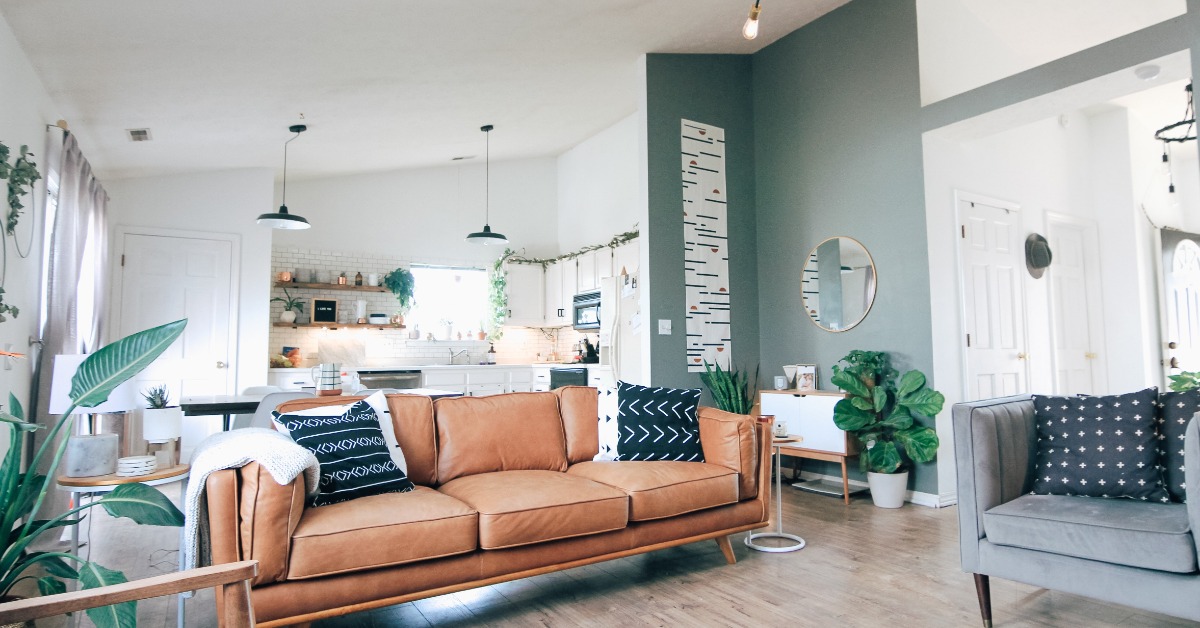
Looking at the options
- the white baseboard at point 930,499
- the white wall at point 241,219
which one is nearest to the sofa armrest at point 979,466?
the white baseboard at point 930,499

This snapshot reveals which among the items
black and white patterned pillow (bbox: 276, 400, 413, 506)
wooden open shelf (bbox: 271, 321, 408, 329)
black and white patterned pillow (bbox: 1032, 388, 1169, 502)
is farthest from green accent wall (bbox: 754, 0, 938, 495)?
wooden open shelf (bbox: 271, 321, 408, 329)

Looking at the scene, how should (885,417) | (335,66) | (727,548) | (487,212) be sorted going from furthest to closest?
(487,212)
(885,417)
(335,66)
(727,548)

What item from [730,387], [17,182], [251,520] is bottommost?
[251,520]

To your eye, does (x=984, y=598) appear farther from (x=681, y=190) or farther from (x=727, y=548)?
(x=681, y=190)

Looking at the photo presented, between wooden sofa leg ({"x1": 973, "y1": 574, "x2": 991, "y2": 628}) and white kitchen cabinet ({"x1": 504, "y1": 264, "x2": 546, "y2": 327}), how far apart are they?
6.35m

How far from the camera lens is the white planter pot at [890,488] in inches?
176

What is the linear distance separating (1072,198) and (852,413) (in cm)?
333

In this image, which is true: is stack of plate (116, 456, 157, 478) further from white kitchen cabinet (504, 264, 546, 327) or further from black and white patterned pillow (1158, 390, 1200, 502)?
white kitchen cabinet (504, 264, 546, 327)

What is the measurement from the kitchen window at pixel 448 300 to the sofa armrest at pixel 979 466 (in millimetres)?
6456

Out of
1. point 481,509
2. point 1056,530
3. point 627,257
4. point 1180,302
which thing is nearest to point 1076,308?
point 1180,302

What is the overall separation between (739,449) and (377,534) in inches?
68.3

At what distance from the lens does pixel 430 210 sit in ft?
26.6

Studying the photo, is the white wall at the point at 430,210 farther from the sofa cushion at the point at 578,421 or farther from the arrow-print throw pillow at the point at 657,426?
the arrow-print throw pillow at the point at 657,426

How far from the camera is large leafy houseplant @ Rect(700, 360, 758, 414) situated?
17.1 ft
